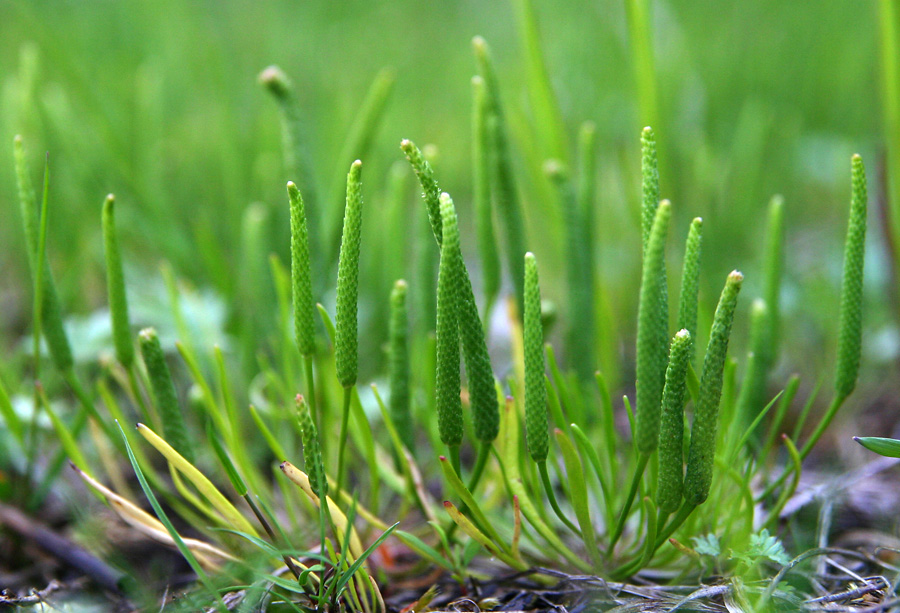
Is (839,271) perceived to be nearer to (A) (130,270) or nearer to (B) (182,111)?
(A) (130,270)

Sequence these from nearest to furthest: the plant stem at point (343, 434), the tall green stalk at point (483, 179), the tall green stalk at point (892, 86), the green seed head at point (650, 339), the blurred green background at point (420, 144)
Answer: the green seed head at point (650, 339) → the plant stem at point (343, 434) → the tall green stalk at point (483, 179) → the tall green stalk at point (892, 86) → the blurred green background at point (420, 144)

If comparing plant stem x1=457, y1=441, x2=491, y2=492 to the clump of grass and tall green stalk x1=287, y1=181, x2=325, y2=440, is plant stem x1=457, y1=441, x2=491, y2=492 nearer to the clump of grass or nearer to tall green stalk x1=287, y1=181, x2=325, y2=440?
the clump of grass

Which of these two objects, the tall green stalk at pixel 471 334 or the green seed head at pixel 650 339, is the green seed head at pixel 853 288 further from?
the tall green stalk at pixel 471 334

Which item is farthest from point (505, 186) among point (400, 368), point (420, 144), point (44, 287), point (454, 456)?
point (420, 144)

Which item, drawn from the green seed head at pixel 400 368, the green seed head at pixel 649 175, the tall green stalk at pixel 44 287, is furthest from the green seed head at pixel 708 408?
the tall green stalk at pixel 44 287

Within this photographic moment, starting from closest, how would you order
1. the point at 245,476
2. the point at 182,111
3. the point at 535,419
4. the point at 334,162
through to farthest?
1. the point at 535,419
2. the point at 245,476
3. the point at 334,162
4. the point at 182,111

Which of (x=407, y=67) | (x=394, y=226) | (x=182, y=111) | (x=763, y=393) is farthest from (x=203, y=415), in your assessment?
(x=407, y=67)

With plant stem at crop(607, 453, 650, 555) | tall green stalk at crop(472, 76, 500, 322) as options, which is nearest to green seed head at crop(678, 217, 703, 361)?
plant stem at crop(607, 453, 650, 555)
